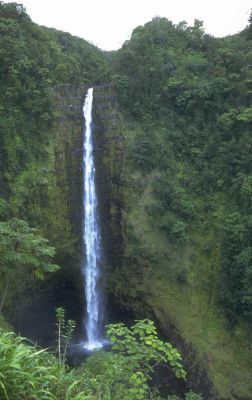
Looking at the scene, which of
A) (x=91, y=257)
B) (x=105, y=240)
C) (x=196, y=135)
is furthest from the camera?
(x=196, y=135)

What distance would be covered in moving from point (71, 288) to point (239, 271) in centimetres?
784

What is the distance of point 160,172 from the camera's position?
2041 centimetres

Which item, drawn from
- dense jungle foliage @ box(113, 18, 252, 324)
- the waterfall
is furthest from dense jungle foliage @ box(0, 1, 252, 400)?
the waterfall

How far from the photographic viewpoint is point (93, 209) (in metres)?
20.6

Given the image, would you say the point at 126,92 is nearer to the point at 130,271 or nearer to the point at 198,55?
the point at 198,55

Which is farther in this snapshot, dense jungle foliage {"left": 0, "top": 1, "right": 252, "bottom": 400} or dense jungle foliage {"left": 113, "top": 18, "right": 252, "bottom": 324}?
dense jungle foliage {"left": 113, "top": 18, "right": 252, "bottom": 324}

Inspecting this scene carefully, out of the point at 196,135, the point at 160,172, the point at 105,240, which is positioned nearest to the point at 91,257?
the point at 105,240

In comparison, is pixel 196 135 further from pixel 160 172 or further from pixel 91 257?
pixel 91 257

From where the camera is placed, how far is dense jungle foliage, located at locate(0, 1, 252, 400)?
56.7 ft

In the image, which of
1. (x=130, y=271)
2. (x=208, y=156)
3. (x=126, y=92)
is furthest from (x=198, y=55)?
(x=130, y=271)

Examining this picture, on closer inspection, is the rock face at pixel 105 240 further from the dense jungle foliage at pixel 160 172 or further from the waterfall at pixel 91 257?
the waterfall at pixel 91 257

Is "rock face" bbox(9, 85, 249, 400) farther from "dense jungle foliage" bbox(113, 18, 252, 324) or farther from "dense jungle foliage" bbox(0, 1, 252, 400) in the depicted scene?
"dense jungle foliage" bbox(113, 18, 252, 324)

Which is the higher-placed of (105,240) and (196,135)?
(196,135)

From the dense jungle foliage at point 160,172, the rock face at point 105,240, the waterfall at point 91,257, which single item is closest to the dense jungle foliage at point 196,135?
the dense jungle foliage at point 160,172
